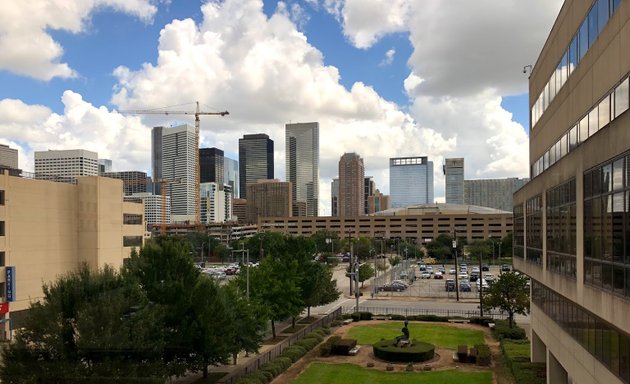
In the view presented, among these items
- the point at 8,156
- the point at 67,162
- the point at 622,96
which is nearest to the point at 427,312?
the point at 622,96

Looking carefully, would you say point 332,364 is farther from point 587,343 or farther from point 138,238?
point 138,238

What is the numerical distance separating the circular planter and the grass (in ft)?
8.48

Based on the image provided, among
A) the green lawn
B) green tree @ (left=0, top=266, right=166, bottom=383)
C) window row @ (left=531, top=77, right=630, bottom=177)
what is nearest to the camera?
window row @ (left=531, top=77, right=630, bottom=177)

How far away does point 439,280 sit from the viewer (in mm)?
91938

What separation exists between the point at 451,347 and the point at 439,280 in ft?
171

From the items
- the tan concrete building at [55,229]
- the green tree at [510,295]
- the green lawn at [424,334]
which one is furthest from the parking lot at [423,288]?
the tan concrete building at [55,229]

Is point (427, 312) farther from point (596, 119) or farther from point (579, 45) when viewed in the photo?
point (596, 119)

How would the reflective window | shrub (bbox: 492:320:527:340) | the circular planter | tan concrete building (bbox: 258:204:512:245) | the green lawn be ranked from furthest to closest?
tan concrete building (bbox: 258:204:512:245)
the green lawn
shrub (bbox: 492:320:527:340)
the circular planter
the reflective window

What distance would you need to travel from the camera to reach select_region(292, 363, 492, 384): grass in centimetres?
3180

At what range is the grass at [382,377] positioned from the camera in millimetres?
31797

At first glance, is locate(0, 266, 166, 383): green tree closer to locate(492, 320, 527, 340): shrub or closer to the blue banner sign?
the blue banner sign

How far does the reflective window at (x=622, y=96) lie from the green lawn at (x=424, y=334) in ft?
96.4

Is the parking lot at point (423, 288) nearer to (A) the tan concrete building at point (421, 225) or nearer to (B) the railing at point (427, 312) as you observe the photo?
(B) the railing at point (427, 312)

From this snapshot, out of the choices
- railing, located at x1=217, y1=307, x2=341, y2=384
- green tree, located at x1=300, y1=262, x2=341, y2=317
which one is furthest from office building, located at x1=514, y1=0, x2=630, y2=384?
green tree, located at x1=300, y1=262, x2=341, y2=317
